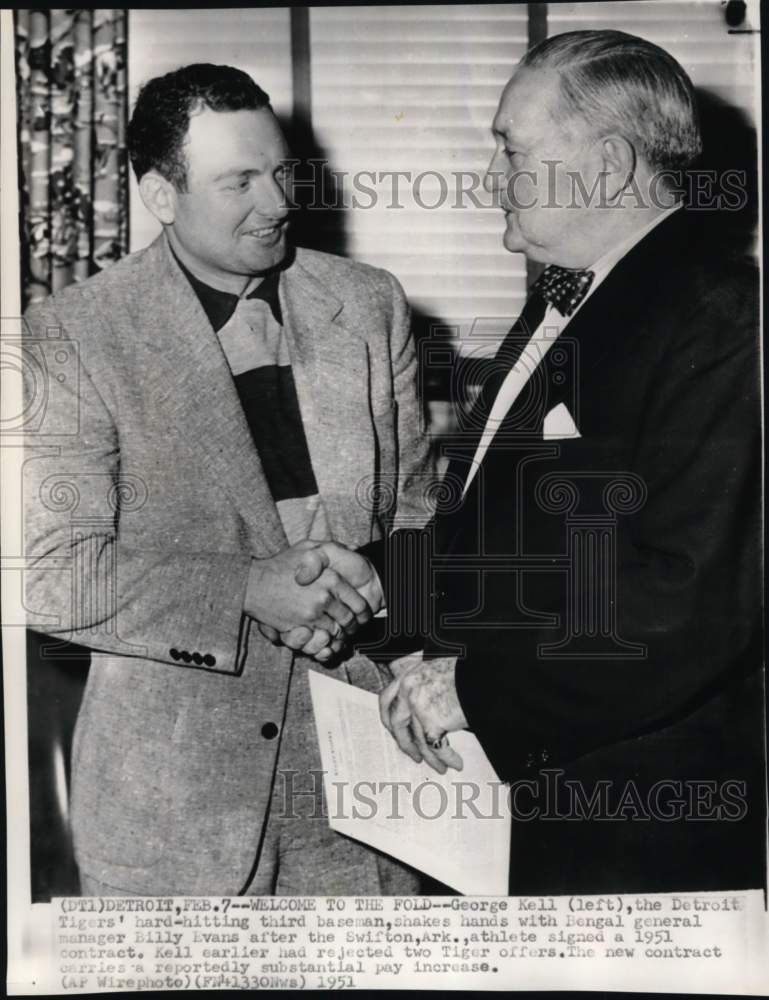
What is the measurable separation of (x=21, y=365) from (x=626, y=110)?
3.77 feet

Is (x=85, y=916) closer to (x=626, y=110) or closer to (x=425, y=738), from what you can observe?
(x=425, y=738)

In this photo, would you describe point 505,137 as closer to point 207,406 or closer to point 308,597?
A: point 207,406

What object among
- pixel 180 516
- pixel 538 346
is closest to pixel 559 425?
pixel 538 346

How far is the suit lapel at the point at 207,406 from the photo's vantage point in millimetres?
1928

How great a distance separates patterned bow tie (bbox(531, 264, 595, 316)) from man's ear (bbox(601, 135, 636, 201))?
143 mm

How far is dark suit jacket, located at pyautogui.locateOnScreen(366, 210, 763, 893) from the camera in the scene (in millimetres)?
1903

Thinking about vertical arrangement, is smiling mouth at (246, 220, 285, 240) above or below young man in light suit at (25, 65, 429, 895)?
above

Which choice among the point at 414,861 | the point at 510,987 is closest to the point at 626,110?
the point at 414,861

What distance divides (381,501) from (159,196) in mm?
661

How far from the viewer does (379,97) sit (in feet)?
6.64

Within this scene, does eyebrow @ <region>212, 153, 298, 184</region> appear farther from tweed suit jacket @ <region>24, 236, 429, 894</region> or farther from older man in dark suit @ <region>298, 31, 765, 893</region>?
older man in dark suit @ <region>298, 31, 765, 893</region>

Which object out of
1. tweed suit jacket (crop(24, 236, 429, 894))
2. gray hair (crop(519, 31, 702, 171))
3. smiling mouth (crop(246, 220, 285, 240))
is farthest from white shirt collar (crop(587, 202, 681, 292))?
smiling mouth (crop(246, 220, 285, 240))

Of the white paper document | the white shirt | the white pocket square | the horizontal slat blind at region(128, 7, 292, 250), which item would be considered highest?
the horizontal slat blind at region(128, 7, 292, 250)

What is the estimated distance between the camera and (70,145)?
6.59ft
